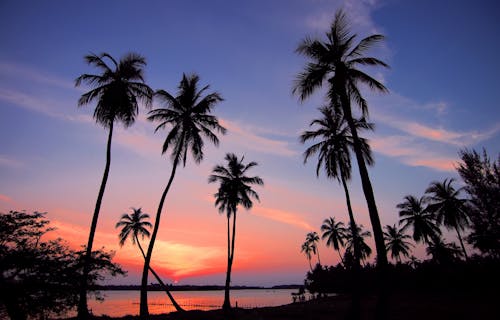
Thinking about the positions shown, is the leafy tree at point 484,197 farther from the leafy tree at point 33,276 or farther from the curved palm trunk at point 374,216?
the leafy tree at point 33,276

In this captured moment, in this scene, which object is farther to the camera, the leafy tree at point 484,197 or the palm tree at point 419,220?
the palm tree at point 419,220

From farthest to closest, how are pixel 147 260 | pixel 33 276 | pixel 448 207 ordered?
pixel 448 207
pixel 147 260
pixel 33 276

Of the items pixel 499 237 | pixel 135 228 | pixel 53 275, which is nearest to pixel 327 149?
pixel 499 237

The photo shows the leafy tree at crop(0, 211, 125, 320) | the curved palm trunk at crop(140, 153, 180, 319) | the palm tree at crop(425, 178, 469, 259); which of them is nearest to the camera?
the leafy tree at crop(0, 211, 125, 320)

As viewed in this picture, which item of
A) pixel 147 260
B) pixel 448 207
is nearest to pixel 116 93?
pixel 147 260

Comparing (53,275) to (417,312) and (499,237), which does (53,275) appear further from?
(417,312)

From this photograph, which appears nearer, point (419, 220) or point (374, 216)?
point (374, 216)

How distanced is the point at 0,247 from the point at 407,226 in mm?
49175

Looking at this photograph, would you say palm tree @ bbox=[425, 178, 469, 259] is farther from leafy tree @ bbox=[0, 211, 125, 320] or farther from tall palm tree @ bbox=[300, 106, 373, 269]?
leafy tree @ bbox=[0, 211, 125, 320]

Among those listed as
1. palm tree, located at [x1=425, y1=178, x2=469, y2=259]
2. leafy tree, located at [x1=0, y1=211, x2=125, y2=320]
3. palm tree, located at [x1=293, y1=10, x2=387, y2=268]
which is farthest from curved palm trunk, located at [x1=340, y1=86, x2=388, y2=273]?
palm tree, located at [x1=425, y1=178, x2=469, y2=259]

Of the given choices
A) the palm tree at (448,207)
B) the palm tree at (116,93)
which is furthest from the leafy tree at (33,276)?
the palm tree at (448,207)

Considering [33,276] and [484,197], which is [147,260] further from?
[484,197]

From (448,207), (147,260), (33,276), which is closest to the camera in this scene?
(33,276)

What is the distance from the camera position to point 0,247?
383 inches
